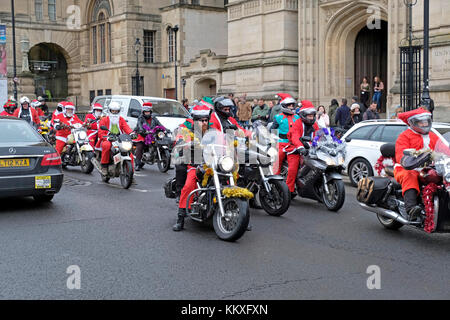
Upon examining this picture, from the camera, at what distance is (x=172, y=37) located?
140 feet

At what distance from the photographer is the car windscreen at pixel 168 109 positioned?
20.4m

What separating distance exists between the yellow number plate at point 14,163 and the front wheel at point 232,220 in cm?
355

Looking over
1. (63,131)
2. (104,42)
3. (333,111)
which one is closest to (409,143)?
(63,131)

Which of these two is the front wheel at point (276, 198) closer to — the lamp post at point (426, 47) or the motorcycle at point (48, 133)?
the lamp post at point (426, 47)

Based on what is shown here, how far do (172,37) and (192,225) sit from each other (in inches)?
1391

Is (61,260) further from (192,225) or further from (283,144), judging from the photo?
(283,144)

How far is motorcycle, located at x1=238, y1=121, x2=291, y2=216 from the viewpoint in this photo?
922 cm

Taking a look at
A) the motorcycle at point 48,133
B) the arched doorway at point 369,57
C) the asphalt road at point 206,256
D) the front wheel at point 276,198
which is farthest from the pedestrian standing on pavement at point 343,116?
the front wheel at point 276,198

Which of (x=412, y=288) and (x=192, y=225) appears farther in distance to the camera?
(x=192, y=225)

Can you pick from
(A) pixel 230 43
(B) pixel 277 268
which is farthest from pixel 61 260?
(A) pixel 230 43

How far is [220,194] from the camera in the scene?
25.1 feet

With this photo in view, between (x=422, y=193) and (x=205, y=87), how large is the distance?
99.3 ft

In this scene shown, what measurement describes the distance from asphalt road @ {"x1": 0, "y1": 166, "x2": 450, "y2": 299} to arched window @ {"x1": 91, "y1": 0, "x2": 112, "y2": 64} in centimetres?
3769

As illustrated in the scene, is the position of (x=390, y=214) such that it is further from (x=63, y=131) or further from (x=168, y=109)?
(x=168, y=109)
